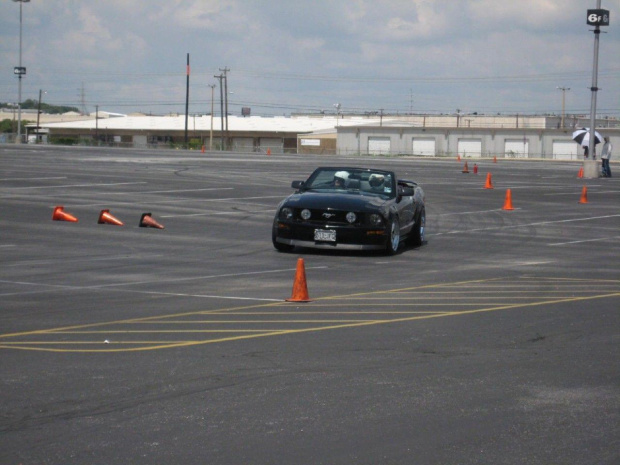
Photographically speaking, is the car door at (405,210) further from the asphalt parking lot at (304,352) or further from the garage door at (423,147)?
the garage door at (423,147)

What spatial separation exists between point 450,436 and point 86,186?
27.3 meters

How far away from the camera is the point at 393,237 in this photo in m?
16.4

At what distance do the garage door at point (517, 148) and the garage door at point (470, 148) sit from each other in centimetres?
313

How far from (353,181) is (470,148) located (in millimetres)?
92405

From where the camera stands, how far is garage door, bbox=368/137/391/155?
11325cm

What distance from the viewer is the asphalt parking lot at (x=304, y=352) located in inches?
227

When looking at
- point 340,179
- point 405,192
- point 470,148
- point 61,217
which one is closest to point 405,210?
point 405,192

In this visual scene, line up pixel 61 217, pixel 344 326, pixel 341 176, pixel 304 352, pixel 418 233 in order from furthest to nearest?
pixel 61 217 < pixel 418 233 < pixel 341 176 < pixel 344 326 < pixel 304 352

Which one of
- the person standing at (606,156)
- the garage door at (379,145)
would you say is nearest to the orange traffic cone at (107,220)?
the person standing at (606,156)

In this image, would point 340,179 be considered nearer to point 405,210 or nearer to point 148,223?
point 405,210

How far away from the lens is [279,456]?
17.9 ft

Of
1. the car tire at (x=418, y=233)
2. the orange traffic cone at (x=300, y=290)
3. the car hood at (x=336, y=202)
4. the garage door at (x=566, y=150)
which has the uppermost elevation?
the garage door at (x=566, y=150)

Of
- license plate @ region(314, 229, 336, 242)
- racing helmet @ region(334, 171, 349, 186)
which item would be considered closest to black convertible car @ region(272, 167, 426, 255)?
license plate @ region(314, 229, 336, 242)

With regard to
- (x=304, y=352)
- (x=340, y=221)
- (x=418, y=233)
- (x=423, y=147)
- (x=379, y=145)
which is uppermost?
(x=379, y=145)
